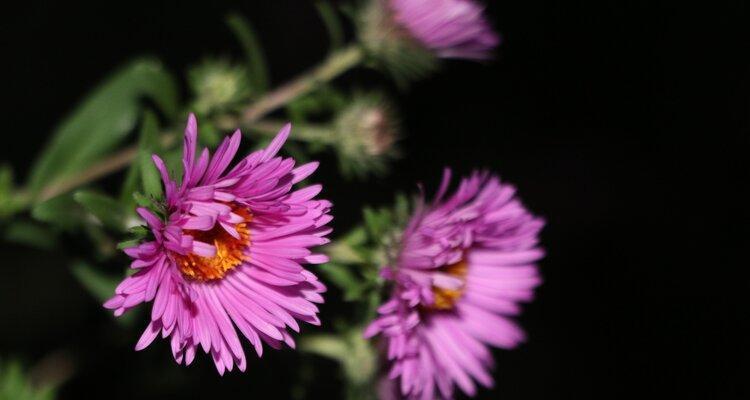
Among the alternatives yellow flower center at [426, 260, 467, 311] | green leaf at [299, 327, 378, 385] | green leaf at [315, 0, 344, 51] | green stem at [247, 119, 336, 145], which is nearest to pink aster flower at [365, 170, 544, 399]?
yellow flower center at [426, 260, 467, 311]

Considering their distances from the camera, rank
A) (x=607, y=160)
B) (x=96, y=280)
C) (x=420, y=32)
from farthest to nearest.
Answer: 1. (x=607, y=160)
2. (x=420, y=32)
3. (x=96, y=280)

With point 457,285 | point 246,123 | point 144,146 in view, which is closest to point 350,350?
point 457,285

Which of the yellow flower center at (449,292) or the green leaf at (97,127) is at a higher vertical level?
the green leaf at (97,127)

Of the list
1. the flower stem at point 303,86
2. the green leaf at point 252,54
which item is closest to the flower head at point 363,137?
the flower stem at point 303,86

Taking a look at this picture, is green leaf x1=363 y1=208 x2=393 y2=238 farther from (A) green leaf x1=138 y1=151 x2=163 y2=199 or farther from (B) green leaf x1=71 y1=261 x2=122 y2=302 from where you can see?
(B) green leaf x1=71 y1=261 x2=122 y2=302

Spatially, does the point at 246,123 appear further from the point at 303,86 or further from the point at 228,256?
the point at 228,256

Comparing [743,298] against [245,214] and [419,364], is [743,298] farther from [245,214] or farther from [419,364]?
[245,214]

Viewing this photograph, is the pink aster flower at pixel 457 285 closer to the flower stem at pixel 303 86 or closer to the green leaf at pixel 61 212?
the flower stem at pixel 303 86
